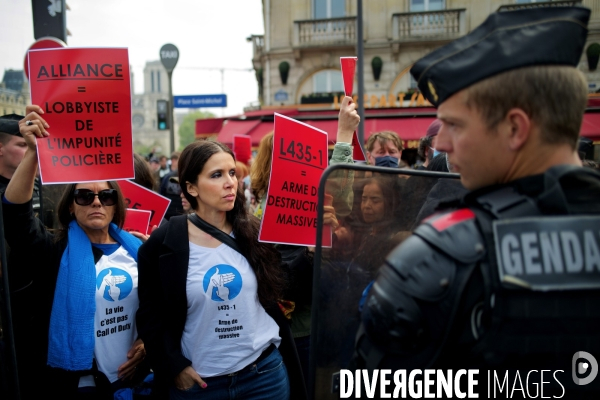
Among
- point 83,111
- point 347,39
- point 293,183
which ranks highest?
point 347,39

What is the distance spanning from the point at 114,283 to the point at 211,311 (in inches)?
23.4

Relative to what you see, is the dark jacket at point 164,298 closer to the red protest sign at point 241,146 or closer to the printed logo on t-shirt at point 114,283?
the printed logo on t-shirt at point 114,283

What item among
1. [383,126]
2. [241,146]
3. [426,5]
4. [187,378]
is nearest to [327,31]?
[426,5]

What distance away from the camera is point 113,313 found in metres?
2.52

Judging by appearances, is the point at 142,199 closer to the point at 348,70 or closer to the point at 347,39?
the point at 348,70

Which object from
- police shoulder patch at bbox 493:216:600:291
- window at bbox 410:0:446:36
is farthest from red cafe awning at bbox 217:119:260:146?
police shoulder patch at bbox 493:216:600:291

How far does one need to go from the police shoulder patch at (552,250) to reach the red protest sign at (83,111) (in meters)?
2.23

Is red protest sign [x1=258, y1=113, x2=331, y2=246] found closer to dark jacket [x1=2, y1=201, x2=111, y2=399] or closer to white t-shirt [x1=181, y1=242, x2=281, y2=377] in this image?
white t-shirt [x1=181, y1=242, x2=281, y2=377]

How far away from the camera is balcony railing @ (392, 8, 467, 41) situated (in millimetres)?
19203

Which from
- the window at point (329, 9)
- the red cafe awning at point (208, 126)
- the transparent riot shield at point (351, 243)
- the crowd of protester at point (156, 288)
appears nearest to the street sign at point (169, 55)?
the red cafe awning at point (208, 126)

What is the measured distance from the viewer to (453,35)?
749 inches

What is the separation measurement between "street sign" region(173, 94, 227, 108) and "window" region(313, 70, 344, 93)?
6181mm

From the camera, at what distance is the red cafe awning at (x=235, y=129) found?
15.9 meters

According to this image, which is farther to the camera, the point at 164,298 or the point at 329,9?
the point at 329,9
